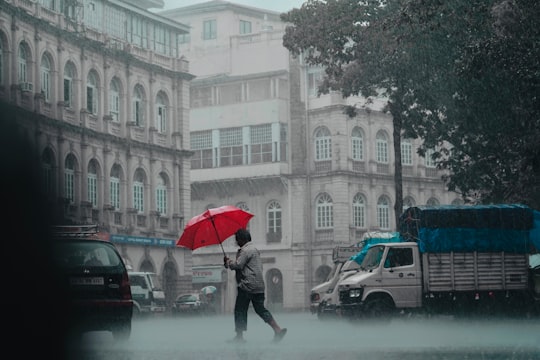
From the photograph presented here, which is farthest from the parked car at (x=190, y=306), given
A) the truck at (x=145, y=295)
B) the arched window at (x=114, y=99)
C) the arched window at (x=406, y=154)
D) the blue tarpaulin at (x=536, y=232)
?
the arched window at (x=406, y=154)

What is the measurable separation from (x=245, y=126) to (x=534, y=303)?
4457 cm

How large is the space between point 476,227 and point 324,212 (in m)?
41.5

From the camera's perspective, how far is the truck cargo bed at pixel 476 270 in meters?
28.0

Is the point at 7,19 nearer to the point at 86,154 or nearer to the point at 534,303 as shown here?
the point at 86,154

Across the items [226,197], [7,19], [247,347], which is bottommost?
[247,347]

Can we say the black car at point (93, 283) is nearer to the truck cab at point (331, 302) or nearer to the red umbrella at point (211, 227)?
the red umbrella at point (211, 227)

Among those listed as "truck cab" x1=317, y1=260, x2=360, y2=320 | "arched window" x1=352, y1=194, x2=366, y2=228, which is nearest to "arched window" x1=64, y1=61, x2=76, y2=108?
"arched window" x1=352, y1=194, x2=366, y2=228

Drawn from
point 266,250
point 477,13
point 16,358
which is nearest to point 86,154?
point 266,250

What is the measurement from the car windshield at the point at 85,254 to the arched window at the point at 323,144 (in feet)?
174

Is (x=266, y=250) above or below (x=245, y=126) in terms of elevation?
below

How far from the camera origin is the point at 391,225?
7344cm

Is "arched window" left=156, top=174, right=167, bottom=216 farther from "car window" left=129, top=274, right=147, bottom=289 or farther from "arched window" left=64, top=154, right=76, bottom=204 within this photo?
"car window" left=129, top=274, right=147, bottom=289

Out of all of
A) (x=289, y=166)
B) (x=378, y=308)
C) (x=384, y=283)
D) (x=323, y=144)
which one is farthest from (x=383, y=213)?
(x=378, y=308)

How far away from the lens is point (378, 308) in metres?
26.8
